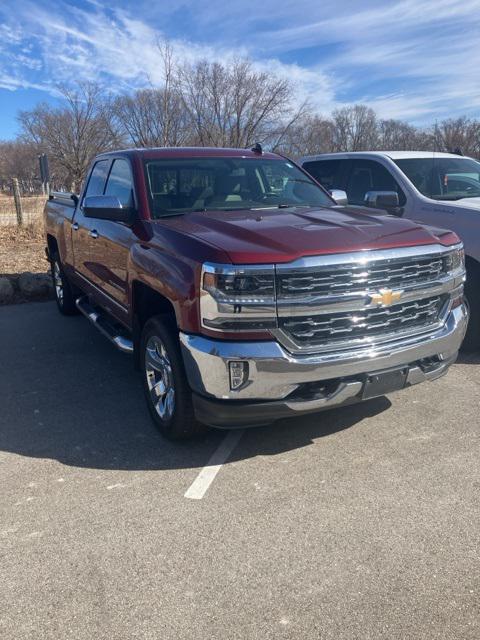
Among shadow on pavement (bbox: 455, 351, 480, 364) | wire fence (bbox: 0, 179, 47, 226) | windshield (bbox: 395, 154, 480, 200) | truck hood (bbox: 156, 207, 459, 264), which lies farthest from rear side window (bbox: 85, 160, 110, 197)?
wire fence (bbox: 0, 179, 47, 226)

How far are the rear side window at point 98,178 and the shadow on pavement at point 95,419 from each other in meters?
1.70

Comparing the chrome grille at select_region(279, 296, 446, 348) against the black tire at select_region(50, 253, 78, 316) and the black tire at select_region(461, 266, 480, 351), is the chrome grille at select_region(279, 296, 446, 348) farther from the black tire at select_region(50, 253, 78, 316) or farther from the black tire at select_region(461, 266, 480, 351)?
the black tire at select_region(50, 253, 78, 316)

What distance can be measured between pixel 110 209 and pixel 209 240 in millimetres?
1155

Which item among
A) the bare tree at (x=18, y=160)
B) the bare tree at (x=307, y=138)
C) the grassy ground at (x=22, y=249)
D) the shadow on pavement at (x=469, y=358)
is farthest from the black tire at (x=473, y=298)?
the bare tree at (x=18, y=160)

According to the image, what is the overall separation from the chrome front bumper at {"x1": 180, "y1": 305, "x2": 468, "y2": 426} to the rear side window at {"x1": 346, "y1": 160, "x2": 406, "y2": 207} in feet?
11.9

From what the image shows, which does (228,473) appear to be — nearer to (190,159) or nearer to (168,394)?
(168,394)

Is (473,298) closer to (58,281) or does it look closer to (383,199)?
(383,199)

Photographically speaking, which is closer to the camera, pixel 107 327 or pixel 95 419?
pixel 95 419

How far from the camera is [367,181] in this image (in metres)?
6.96

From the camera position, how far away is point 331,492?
3285 mm

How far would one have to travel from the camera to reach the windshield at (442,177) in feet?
21.1

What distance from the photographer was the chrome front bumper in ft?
10.4

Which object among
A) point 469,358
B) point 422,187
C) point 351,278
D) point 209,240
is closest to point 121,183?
point 209,240

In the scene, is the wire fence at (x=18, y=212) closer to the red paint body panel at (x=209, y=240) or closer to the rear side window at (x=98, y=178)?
the rear side window at (x=98, y=178)
